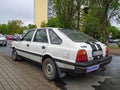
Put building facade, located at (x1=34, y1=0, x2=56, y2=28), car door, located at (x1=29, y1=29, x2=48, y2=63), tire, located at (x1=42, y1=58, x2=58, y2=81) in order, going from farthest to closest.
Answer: building facade, located at (x1=34, y1=0, x2=56, y2=28)
car door, located at (x1=29, y1=29, x2=48, y2=63)
tire, located at (x1=42, y1=58, x2=58, y2=81)

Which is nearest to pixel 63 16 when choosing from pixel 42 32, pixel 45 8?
pixel 42 32

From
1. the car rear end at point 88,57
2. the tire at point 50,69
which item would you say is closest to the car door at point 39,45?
the tire at point 50,69

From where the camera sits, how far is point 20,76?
560cm

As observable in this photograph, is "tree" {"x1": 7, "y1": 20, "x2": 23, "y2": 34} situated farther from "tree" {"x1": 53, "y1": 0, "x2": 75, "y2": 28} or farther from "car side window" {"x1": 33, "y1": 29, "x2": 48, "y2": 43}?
"car side window" {"x1": 33, "y1": 29, "x2": 48, "y2": 43}

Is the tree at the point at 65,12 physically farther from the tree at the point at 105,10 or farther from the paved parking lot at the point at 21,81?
the paved parking lot at the point at 21,81

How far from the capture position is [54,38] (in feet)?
17.6

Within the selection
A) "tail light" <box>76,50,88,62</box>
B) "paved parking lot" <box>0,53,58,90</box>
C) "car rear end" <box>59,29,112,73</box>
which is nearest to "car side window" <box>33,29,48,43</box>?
"car rear end" <box>59,29,112,73</box>

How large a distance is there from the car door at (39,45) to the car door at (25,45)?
30 cm

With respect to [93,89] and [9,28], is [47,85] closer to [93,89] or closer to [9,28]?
[93,89]

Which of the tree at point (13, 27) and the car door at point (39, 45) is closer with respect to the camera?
the car door at point (39, 45)

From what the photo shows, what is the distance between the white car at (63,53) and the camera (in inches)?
179

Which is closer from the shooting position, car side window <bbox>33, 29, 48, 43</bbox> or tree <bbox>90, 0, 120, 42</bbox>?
car side window <bbox>33, 29, 48, 43</bbox>

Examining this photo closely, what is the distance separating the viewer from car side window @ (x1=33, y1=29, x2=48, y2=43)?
18.8 ft

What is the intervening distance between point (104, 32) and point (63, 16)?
4.23 m
